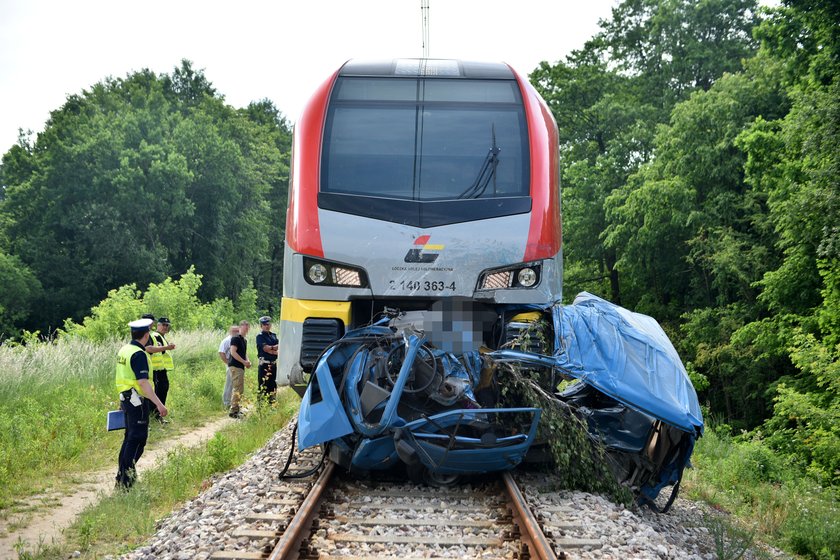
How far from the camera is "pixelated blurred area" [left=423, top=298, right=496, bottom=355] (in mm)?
6984

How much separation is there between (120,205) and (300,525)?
44515mm

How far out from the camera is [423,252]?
725cm

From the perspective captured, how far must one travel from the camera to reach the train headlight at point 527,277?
7355 mm

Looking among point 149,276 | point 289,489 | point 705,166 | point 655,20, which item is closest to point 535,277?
point 289,489

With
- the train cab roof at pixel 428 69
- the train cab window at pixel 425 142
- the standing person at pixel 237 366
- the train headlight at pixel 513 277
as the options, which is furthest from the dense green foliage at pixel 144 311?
the train headlight at pixel 513 277

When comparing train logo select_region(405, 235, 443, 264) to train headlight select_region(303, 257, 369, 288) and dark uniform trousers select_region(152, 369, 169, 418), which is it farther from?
dark uniform trousers select_region(152, 369, 169, 418)

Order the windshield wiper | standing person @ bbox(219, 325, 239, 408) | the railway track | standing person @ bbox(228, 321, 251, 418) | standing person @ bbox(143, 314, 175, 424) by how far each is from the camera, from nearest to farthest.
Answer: the railway track < the windshield wiper < standing person @ bbox(143, 314, 175, 424) < standing person @ bbox(228, 321, 251, 418) < standing person @ bbox(219, 325, 239, 408)

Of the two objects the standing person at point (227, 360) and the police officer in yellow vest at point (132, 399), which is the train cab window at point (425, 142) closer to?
the police officer in yellow vest at point (132, 399)

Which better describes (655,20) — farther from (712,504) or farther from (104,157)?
(104,157)

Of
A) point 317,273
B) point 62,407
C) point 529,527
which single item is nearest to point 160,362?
point 62,407

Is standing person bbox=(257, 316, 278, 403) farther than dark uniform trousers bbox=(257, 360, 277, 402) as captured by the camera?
Yes

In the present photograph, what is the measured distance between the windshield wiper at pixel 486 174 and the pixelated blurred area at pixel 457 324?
1042mm

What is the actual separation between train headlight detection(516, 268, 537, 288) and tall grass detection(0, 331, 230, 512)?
511cm

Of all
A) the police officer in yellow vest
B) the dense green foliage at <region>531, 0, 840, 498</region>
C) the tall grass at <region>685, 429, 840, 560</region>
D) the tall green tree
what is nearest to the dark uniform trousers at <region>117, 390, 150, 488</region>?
the police officer in yellow vest
